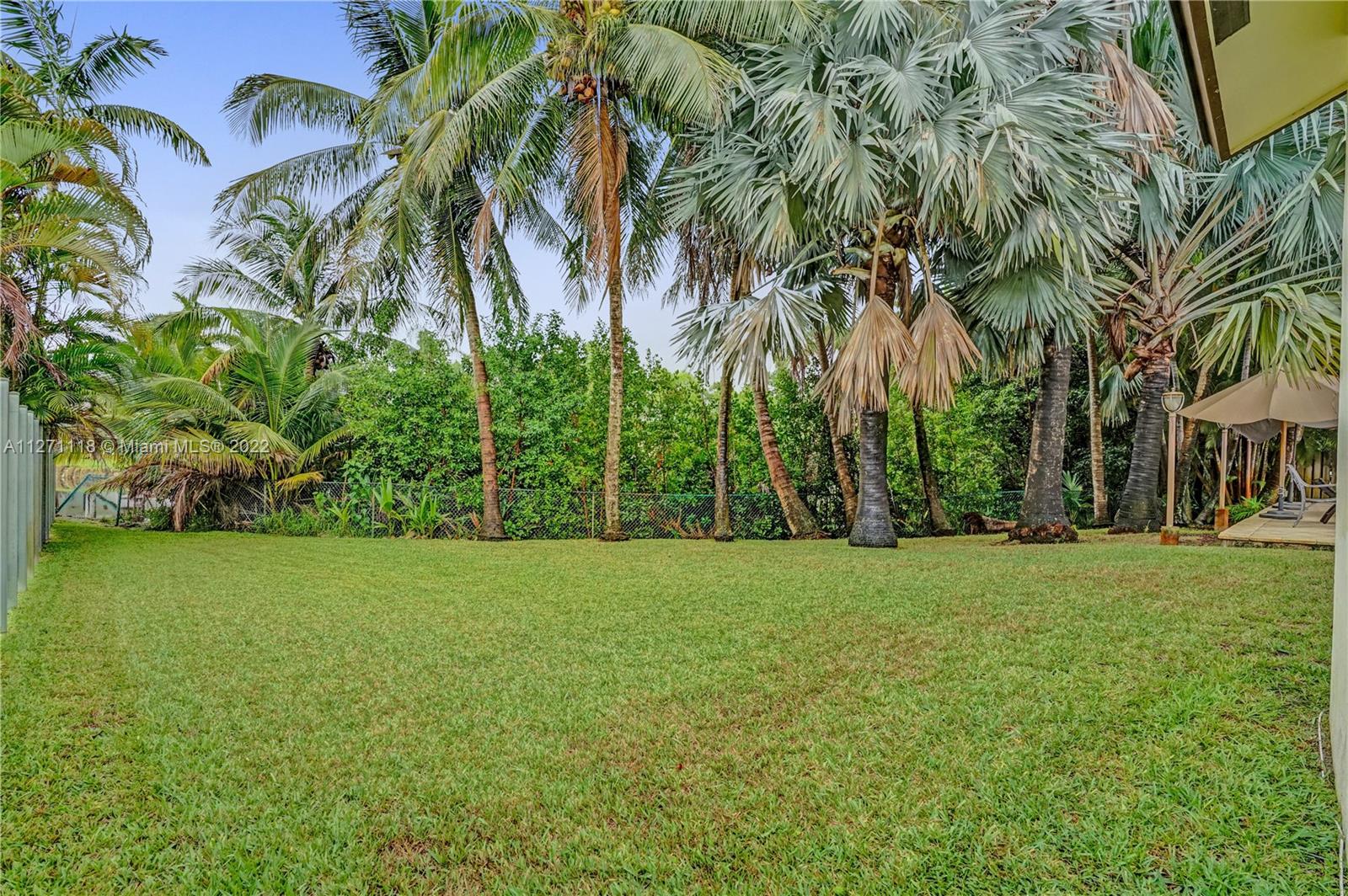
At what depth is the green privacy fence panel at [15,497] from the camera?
5.43 metres

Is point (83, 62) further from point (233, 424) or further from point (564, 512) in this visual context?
point (564, 512)

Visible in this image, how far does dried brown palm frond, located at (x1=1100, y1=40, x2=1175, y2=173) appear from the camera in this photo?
9.24 metres

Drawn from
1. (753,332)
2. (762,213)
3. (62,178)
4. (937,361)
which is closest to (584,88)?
(762,213)

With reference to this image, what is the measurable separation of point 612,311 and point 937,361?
517 cm

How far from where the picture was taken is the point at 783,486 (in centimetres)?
1243

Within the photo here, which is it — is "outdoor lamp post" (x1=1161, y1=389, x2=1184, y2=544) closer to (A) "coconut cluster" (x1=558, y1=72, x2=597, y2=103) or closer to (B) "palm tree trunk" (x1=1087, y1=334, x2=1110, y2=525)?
(B) "palm tree trunk" (x1=1087, y1=334, x2=1110, y2=525)

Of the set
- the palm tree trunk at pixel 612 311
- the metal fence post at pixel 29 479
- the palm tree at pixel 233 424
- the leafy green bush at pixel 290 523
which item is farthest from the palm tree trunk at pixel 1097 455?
the metal fence post at pixel 29 479

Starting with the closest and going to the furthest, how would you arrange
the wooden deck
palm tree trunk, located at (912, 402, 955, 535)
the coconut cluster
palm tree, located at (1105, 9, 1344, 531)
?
the wooden deck → palm tree, located at (1105, 9, 1344, 531) → the coconut cluster → palm tree trunk, located at (912, 402, 955, 535)

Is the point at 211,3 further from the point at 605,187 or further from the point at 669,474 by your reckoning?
the point at 669,474

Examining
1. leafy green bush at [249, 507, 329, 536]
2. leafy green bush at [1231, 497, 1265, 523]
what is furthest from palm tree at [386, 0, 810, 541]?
leafy green bush at [1231, 497, 1265, 523]

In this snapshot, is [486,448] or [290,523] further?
[290,523]

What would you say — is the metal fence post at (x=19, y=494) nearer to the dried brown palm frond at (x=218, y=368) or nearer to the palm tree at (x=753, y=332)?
the palm tree at (x=753, y=332)

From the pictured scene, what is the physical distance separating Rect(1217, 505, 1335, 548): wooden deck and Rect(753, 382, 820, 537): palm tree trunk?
5.62 meters

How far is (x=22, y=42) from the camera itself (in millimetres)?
12078
